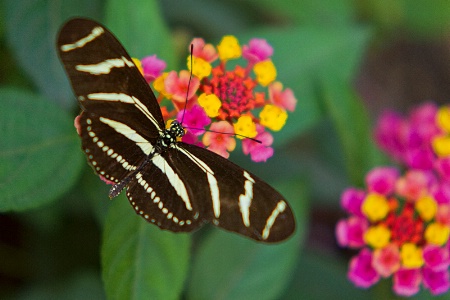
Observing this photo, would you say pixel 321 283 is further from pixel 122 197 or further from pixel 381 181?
pixel 122 197

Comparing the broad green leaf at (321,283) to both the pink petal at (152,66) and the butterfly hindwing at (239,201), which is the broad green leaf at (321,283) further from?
the pink petal at (152,66)

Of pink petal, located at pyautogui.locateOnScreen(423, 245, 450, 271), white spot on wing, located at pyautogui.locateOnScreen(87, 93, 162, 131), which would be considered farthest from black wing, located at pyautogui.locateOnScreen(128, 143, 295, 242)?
pink petal, located at pyautogui.locateOnScreen(423, 245, 450, 271)

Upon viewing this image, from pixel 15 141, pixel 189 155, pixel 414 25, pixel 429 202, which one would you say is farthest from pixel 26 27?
pixel 414 25

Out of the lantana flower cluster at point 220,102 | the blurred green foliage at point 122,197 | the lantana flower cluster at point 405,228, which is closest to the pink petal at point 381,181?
the lantana flower cluster at point 405,228

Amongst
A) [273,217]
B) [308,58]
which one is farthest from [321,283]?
[273,217]

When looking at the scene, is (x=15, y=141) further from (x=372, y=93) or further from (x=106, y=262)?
(x=372, y=93)
